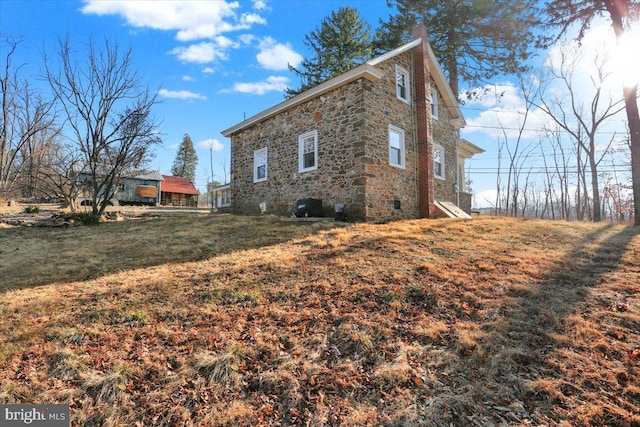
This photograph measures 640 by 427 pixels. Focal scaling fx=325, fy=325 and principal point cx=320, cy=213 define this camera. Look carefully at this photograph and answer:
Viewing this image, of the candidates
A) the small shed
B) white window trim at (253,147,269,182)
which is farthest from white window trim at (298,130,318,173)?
the small shed

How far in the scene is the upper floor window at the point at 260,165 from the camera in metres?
13.6

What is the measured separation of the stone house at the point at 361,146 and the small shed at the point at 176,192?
25674 millimetres

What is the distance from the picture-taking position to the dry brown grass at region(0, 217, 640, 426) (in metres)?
2.79

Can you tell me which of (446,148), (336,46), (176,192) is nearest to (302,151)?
(446,148)

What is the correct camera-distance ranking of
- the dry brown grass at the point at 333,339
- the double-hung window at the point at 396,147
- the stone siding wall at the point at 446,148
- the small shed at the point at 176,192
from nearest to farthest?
the dry brown grass at the point at 333,339
the double-hung window at the point at 396,147
the stone siding wall at the point at 446,148
the small shed at the point at 176,192

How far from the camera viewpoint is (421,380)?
10.0ft

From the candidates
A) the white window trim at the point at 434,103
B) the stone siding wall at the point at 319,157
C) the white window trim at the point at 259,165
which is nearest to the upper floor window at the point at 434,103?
the white window trim at the point at 434,103

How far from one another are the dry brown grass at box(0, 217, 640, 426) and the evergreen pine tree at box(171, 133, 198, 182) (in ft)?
144

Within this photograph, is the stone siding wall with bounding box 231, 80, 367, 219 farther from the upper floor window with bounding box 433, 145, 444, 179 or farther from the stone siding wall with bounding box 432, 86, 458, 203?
the upper floor window with bounding box 433, 145, 444, 179

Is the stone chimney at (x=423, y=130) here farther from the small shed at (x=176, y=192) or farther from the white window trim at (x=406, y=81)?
the small shed at (x=176, y=192)

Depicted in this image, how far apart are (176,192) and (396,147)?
32607 mm

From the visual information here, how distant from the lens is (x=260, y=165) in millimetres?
13797

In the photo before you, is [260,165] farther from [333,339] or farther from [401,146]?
[333,339]

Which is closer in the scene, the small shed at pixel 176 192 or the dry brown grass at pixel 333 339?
the dry brown grass at pixel 333 339
